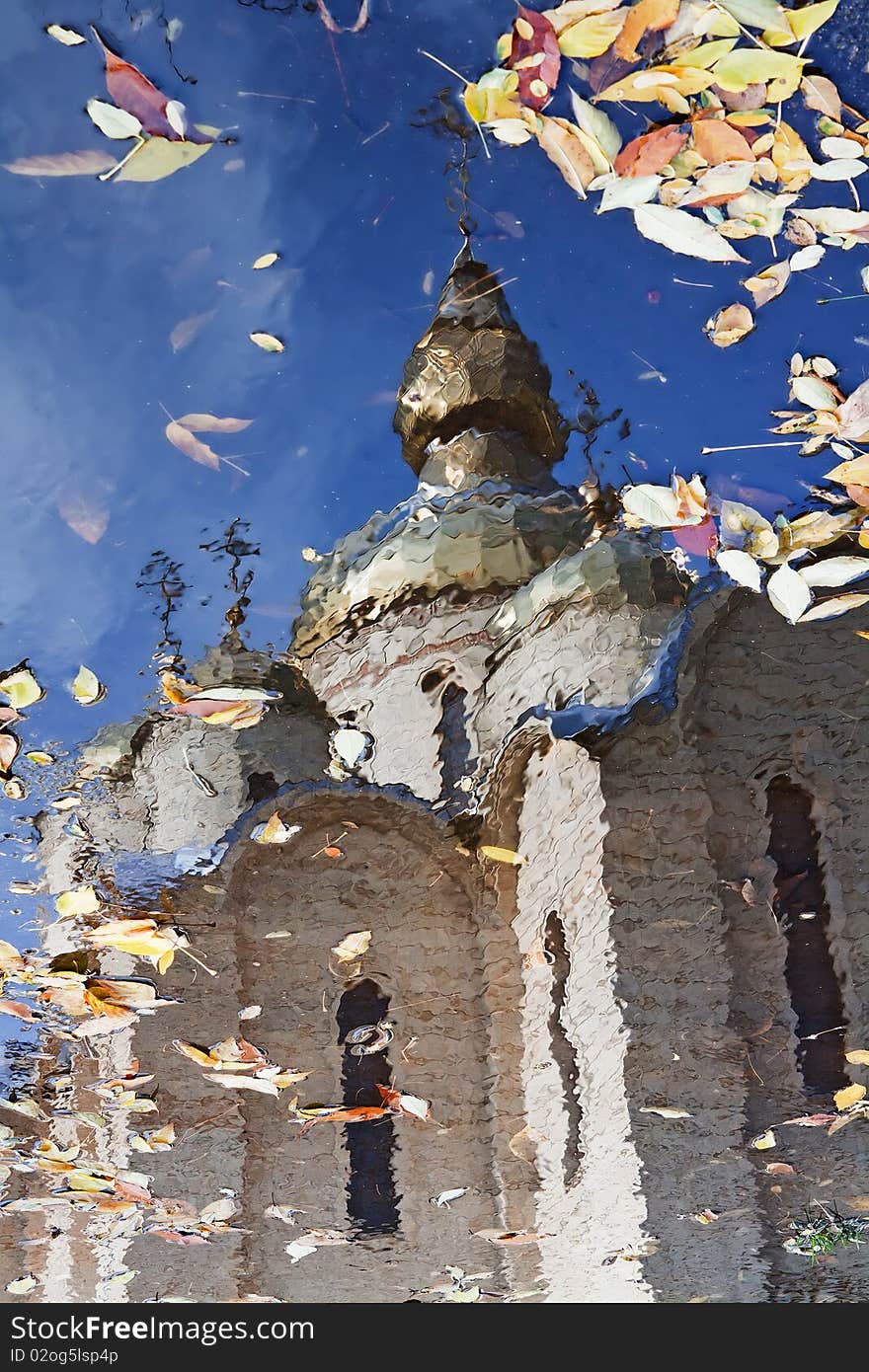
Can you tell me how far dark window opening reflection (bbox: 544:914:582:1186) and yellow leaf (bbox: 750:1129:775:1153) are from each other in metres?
0.59

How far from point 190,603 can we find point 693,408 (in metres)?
1.08

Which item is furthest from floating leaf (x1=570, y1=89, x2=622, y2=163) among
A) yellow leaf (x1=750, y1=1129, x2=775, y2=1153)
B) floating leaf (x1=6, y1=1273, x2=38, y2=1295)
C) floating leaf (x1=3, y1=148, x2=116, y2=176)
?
floating leaf (x1=6, y1=1273, x2=38, y2=1295)

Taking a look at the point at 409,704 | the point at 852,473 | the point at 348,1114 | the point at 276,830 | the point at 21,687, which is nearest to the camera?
the point at 852,473

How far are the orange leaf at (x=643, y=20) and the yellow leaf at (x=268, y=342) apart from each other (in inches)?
28.2

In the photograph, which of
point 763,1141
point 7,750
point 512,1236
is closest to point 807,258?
point 7,750

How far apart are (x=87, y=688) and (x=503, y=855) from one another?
3.91ft

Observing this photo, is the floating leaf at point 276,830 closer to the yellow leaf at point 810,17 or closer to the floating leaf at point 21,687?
the floating leaf at point 21,687

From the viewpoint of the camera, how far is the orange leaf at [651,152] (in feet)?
4.81

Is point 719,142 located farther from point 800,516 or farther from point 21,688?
point 21,688

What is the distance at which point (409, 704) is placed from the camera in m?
2.26

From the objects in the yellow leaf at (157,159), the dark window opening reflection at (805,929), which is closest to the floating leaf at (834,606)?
the dark window opening reflection at (805,929)

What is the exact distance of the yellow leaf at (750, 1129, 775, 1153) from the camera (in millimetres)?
3047

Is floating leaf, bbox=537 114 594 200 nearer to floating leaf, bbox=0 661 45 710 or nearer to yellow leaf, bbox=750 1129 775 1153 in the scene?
floating leaf, bbox=0 661 45 710

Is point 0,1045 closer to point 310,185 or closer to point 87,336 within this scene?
point 87,336
